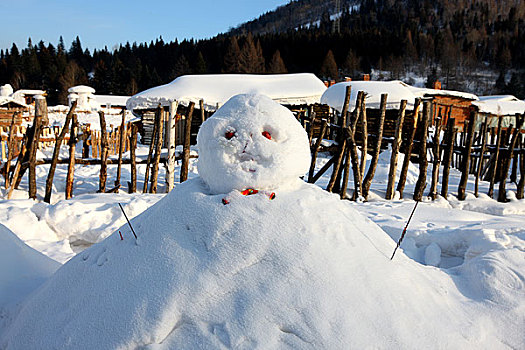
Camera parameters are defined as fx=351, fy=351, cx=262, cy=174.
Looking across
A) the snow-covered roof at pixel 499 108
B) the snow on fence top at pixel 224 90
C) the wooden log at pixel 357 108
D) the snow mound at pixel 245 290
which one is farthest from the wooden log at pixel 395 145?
the snow-covered roof at pixel 499 108

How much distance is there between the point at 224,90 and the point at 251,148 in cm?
1451

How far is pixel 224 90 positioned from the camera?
52.9ft

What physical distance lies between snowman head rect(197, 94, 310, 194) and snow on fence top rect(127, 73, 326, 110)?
12.8m

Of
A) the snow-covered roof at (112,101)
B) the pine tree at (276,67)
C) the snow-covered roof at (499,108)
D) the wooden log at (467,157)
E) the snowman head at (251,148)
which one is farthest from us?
the pine tree at (276,67)

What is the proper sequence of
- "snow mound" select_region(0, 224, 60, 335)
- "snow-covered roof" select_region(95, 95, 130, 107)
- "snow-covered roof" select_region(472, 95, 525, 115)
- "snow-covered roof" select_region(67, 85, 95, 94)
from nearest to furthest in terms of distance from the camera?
"snow mound" select_region(0, 224, 60, 335) < "snow-covered roof" select_region(472, 95, 525, 115) < "snow-covered roof" select_region(67, 85, 95, 94) < "snow-covered roof" select_region(95, 95, 130, 107)

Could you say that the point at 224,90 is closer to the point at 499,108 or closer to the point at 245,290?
the point at 245,290

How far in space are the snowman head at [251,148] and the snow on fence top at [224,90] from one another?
1285 cm

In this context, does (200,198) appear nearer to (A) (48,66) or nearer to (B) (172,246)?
(B) (172,246)

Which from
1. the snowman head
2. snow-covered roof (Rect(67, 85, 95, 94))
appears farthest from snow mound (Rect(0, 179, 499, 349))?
snow-covered roof (Rect(67, 85, 95, 94))

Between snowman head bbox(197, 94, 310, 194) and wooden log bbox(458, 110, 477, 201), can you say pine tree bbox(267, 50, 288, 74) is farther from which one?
snowman head bbox(197, 94, 310, 194)

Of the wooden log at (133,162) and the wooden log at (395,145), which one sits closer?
the wooden log at (395,145)

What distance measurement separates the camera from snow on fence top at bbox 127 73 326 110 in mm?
15438

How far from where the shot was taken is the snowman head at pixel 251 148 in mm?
2191

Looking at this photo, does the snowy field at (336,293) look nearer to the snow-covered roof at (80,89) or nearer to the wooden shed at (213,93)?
the wooden shed at (213,93)
